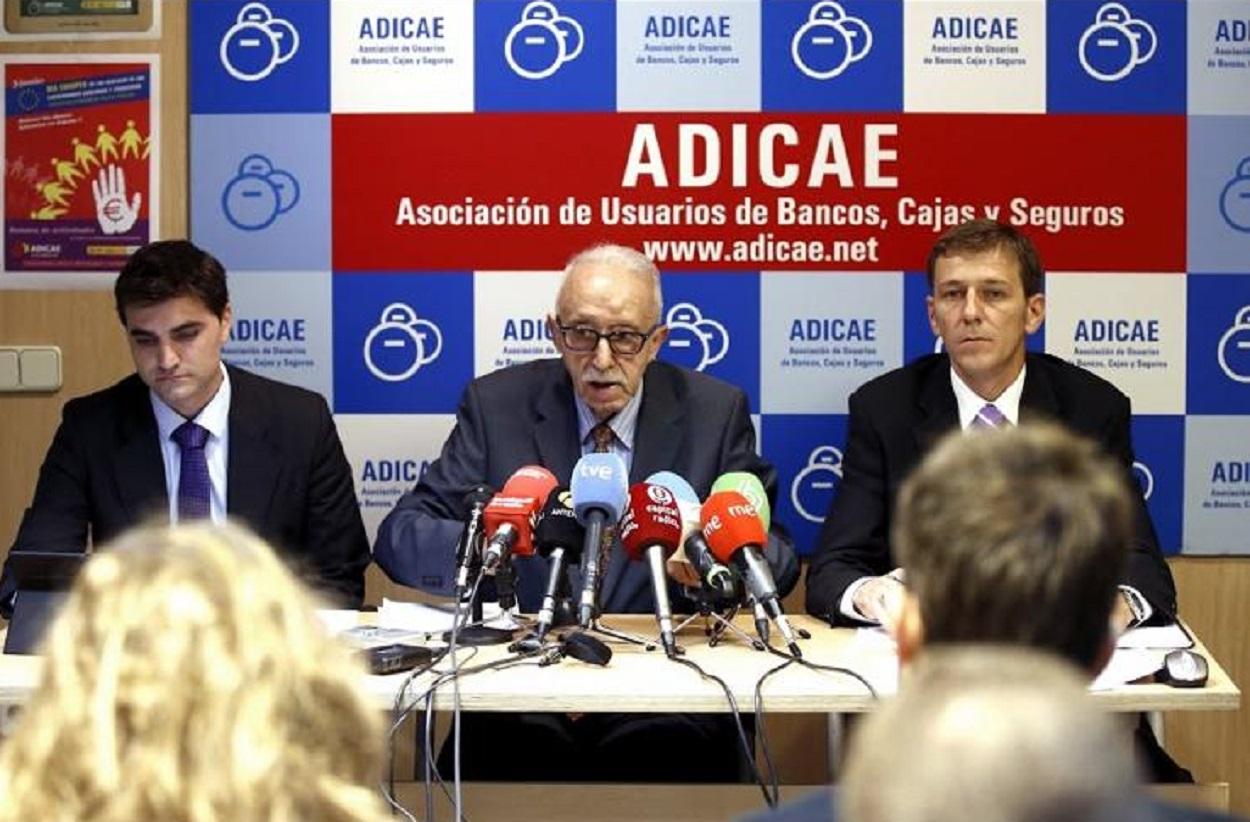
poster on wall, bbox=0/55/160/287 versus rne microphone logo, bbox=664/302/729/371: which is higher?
poster on wall, bbox=0/55/160/287

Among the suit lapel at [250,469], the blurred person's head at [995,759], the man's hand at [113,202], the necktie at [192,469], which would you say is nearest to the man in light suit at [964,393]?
the suit lapel at [250,469]

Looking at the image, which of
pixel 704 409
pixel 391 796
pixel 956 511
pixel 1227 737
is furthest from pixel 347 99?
pixel 956 511

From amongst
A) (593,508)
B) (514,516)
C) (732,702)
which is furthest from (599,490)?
(732,702)

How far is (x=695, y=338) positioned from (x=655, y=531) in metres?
1.51

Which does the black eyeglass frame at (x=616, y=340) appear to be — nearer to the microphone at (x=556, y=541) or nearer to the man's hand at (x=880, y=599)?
the man's hand at (x=880, y=599)

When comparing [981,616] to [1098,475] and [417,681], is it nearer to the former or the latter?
[1098,475]

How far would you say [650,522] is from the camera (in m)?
3.23

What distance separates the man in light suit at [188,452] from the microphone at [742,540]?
1.15 m

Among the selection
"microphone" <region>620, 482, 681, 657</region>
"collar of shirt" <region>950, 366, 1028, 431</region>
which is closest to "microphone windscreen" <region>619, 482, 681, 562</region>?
"microphone" <region>620, 482, 681, 657</region>

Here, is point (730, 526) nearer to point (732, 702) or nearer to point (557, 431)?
point (732, 702)

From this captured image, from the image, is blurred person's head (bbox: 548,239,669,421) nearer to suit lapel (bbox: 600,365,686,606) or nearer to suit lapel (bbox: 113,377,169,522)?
suit lapel (bbox: 600,365,686,606)

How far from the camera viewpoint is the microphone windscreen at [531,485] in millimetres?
3324

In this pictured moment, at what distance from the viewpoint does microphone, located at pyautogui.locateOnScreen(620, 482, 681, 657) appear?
10.6 ft

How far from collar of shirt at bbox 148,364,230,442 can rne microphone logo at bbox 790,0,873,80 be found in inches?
62.7
